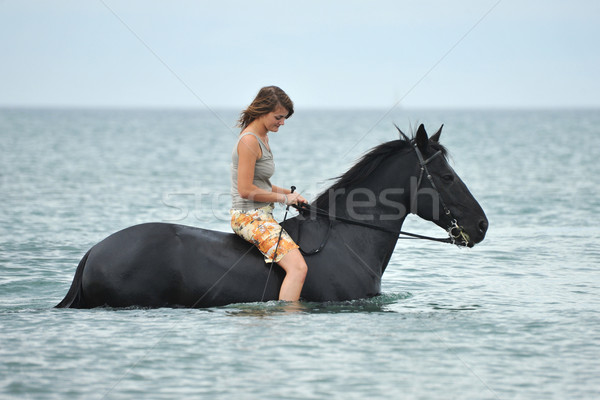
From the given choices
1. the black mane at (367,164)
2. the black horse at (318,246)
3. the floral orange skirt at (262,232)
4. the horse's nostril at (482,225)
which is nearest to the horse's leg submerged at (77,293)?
the black horse at (318,246)

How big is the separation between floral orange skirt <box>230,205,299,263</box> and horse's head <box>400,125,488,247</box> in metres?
1.40

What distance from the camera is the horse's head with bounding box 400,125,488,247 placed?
7.70m

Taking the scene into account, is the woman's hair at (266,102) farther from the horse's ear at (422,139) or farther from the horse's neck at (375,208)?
the horse's ear at (422,139)

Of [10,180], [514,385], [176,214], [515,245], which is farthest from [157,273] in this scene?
[10,180]

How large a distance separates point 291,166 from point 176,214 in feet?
65.4

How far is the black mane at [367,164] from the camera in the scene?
25.5 feet

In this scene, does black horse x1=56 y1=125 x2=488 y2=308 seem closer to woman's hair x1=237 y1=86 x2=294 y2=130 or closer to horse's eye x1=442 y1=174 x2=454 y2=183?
horse's eye x1=442 y1=174 x2=454 y2=183

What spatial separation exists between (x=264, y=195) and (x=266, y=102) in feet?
2.89

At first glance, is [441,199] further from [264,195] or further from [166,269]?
[166,269]

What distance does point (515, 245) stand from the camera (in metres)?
13.3

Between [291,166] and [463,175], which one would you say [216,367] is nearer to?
[463,175]

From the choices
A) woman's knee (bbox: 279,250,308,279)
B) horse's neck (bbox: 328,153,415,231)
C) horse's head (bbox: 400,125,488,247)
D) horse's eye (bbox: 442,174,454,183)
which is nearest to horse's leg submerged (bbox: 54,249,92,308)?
woman's knee (bbox: 279,250,308,279)

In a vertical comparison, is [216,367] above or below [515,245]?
below

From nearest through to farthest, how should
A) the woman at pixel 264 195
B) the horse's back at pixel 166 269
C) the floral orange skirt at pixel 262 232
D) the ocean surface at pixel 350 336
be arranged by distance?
the ocean surface at pixel 350 336
the horse's back at pixel 166 269
the woman at pixel 264 195
the floral orange skirt at pixel 262 232
